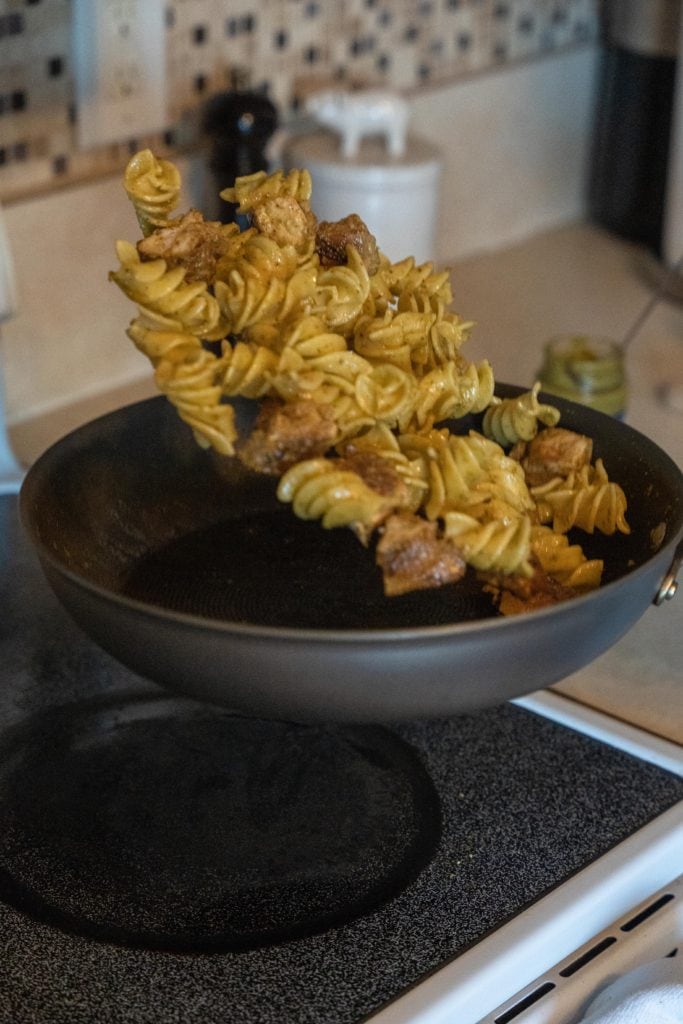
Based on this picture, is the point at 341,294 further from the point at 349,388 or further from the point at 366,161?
the point at 366,161

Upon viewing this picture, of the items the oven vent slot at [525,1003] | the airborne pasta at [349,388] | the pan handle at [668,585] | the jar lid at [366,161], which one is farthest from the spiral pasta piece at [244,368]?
the jar lid at [366,161]

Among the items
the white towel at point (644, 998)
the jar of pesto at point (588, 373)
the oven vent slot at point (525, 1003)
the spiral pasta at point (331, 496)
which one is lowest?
the oven vent slot at point (525, 1003)

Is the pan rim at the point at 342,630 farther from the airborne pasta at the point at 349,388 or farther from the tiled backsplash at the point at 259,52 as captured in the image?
the tiled backsplash at the point at 259,52

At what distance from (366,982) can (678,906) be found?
0.61ft

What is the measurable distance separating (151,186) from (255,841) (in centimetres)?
36

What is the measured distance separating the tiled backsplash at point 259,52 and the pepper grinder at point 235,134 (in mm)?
51

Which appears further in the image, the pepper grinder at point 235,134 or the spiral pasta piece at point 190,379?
the pepper grinder at point 235,134

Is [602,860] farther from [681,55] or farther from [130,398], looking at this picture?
[681,55]

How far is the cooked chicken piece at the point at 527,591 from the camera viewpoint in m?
0.75

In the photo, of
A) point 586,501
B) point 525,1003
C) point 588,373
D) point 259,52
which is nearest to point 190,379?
point 586,501

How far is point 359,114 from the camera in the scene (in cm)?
136

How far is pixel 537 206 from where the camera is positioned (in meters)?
1.78

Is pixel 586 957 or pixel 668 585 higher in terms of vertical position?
pixel 668 585

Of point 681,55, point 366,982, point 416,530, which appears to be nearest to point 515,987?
point 366,982
